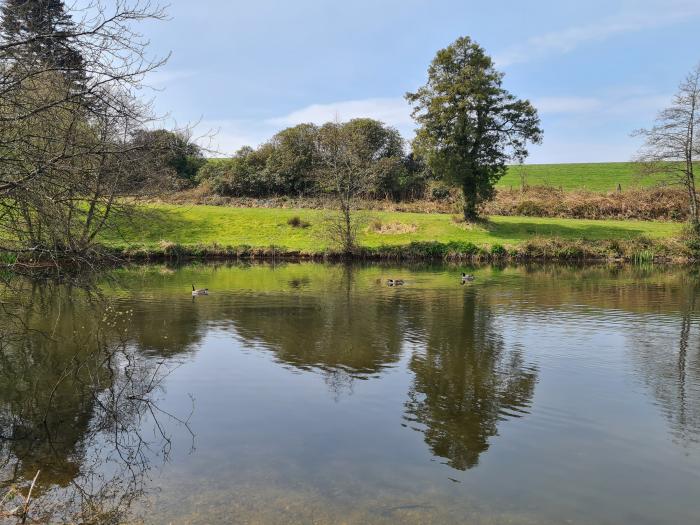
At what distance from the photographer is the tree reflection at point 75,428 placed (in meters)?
6.84

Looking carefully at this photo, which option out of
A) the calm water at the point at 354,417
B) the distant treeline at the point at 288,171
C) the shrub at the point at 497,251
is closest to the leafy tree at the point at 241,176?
the distant treeline at the point at 288,171

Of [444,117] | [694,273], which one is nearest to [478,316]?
[694,273]

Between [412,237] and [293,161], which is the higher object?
[293,161]

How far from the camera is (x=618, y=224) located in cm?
4756

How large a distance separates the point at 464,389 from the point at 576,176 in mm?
76595

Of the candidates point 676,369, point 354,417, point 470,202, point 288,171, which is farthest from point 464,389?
point 288,171

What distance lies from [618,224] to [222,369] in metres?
43.7

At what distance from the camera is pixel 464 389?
11117 millimetres

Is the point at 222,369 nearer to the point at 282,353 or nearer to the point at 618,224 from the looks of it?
the point at 282,353

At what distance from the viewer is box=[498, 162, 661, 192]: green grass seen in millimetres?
71250

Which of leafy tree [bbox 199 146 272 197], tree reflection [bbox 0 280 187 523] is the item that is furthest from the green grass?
tree reflection [bbox 0 280 187 523]

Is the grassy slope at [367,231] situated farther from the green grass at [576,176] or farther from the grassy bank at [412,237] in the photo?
the green grass at [576,176]

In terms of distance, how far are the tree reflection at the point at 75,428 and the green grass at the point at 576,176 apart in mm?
61421

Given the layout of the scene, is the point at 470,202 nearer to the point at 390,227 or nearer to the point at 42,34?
the point at 390,227
